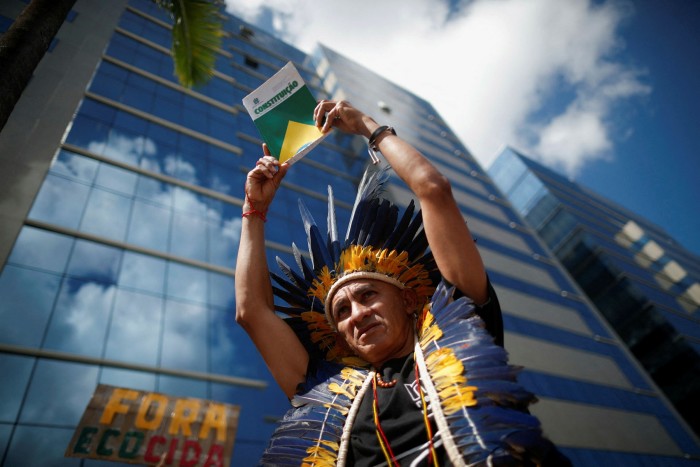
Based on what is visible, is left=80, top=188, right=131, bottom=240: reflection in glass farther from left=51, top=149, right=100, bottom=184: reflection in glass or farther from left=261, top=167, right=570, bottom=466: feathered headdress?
left=261, top=167, right=570, bottom=466: feathered headdress

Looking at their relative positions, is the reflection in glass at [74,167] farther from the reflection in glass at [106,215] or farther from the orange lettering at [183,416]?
the orange lettering at [183,416]

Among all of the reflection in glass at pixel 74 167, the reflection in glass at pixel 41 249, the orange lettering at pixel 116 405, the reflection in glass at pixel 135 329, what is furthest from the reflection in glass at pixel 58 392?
the reflection in glass at pixel 74 167

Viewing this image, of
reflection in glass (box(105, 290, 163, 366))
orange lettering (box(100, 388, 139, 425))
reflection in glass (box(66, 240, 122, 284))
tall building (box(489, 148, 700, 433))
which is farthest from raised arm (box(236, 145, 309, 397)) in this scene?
tall building (box(489, 148, 700, 433))

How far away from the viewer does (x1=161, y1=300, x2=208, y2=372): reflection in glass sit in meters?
8.28

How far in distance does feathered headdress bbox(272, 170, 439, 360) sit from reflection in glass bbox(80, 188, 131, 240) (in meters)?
9.06

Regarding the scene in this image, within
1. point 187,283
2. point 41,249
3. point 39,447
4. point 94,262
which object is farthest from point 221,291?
point 39,447

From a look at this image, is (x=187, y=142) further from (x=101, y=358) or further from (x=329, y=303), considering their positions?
(x=329, y=303)

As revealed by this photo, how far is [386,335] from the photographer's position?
1.71 m

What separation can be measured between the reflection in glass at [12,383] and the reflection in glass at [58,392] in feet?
0.35

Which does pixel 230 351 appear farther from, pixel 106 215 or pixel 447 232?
pixel 447 232

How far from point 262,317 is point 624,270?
113ft

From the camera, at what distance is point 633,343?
A: 88.4ft

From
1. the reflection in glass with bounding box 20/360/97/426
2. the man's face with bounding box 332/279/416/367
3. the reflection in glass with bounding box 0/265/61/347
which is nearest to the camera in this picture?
the man's face with bounding box 332/279/416/367

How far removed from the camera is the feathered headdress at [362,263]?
1938mm
